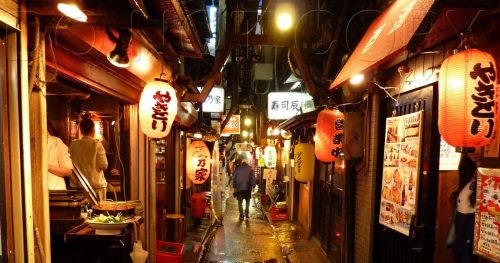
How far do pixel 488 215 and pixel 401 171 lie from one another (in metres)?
2.11

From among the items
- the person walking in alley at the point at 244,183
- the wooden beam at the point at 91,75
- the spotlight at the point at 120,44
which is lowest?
the person walking in alley at the point at 244,183

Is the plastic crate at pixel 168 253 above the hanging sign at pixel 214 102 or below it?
below

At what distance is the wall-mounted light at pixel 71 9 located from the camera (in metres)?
3.56

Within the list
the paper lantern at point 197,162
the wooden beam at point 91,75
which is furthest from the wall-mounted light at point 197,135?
the wooden beam at point 91,75

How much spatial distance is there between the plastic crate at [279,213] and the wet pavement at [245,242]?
596 mm

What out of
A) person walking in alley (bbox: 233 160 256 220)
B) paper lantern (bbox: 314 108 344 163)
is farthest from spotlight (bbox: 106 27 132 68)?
person walking in alley (bbox: 233 160 256 220)

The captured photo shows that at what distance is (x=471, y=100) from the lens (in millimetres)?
3691

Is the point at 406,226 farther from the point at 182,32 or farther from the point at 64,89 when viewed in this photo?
the point at 64,89

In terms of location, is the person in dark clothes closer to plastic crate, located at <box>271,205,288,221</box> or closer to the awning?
the awning

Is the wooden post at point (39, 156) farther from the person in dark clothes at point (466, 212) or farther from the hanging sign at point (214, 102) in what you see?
the hanging sign at point (214, 102)

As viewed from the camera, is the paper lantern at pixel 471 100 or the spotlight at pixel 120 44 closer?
the paper lantern at pixel 471 100

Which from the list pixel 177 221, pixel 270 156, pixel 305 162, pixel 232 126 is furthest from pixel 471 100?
pixel 232 126

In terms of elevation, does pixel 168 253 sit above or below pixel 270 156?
below

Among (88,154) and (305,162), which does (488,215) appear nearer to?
(88,154)
